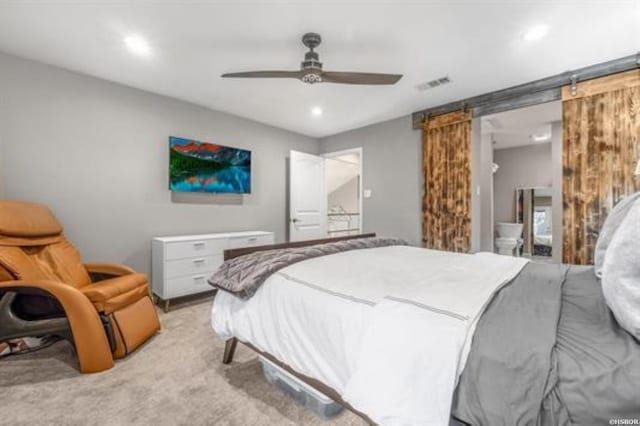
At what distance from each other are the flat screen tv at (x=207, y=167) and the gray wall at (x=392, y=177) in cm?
184

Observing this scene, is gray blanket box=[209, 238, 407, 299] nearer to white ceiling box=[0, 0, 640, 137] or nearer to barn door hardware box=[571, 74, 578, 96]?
white ceiling box=[0, 0, 640, 137]

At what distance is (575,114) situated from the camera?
287 cm

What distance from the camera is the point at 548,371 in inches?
29.9

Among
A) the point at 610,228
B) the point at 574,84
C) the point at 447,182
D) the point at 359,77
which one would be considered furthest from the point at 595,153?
the point at 359,77

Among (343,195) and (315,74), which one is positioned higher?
(315,74)

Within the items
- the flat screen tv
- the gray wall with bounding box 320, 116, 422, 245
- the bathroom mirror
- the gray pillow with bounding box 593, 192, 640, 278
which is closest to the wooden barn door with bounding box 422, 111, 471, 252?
the gray wall with bounding box 320, 116, 422, 245

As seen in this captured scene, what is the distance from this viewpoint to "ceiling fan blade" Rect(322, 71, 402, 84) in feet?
7.20

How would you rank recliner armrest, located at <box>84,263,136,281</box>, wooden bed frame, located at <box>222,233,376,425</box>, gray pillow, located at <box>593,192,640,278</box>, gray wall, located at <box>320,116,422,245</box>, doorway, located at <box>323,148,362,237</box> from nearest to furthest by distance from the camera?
wooden bed frame, located at <box>222,233,376,425</box>, gray pillow, located at <box>593,192,640,278</box>, recliner armrest, located at <box>84,263,136,281</box>, gray wall, located at <box>320,116,422,245</box>, doorway, located at <box>323,148,362,237</box>

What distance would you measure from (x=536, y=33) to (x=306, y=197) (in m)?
3.38

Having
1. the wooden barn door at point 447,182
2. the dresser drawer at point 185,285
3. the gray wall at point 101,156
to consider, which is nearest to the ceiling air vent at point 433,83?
the wooden barn door at point 447,182

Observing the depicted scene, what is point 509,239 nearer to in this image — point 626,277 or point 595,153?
point 595,153

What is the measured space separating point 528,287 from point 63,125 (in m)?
3.90

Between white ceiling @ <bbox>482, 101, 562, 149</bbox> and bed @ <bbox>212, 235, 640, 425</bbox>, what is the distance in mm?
3063

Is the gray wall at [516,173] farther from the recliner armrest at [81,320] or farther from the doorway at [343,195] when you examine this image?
the recliner armrest at [81,320]
